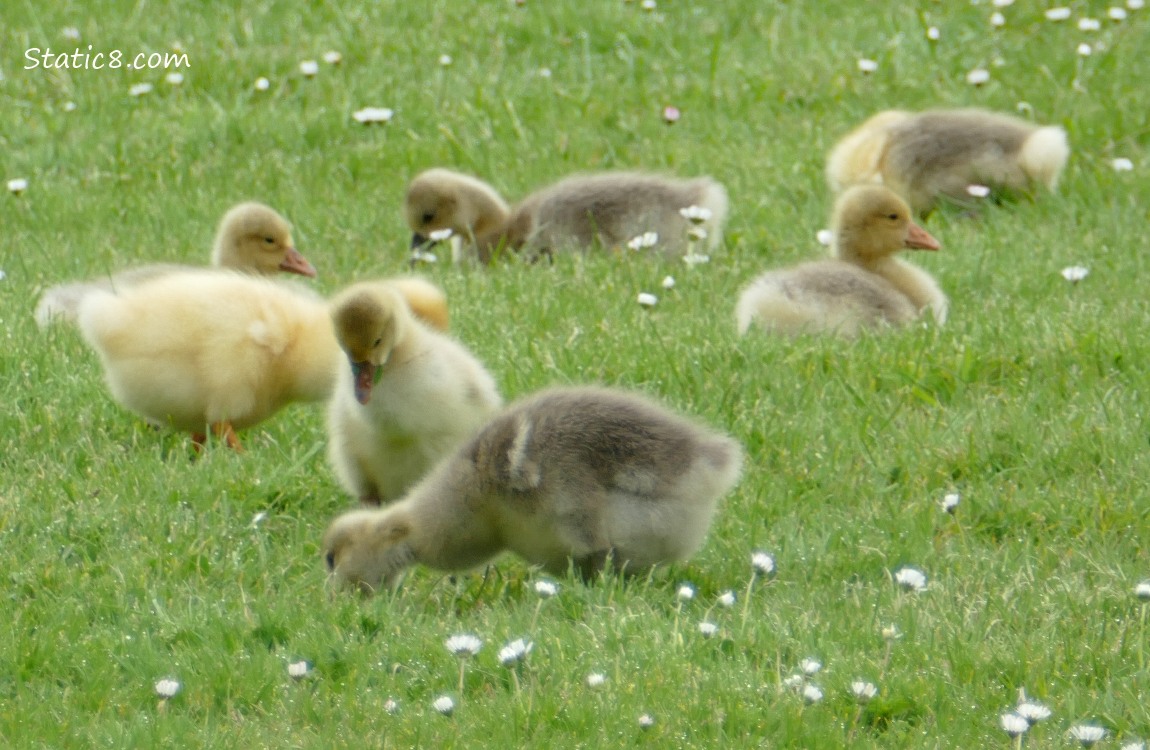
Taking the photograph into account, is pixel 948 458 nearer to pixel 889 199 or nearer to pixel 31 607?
pixel 889 199

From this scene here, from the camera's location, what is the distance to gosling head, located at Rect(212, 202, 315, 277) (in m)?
7.22

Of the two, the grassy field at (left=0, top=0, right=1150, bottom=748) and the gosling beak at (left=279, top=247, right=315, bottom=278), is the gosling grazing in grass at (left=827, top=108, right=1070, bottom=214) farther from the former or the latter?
the gosling beak at (left=279, top=247, right=315, bottom=278)

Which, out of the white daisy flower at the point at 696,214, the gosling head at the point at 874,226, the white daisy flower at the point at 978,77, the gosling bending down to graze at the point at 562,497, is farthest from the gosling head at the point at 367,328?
the white daisy flower at the point at 978,77

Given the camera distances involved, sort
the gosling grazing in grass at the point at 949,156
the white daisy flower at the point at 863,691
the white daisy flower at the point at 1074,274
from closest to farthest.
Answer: the white daisy flower at the point at 863,691 → the white daisy flower at the point at 1074,274 → the gosling grazing in grass at the point at 949,156

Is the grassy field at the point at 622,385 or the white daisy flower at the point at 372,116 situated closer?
the grassy field at the point at 622,385

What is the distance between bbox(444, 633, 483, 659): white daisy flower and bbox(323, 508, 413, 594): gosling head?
0.74 meters

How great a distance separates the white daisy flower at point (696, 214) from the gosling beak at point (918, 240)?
41.0 inches

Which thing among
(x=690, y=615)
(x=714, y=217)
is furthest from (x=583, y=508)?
(x=714, y=217)

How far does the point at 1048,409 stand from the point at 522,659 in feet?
8.61

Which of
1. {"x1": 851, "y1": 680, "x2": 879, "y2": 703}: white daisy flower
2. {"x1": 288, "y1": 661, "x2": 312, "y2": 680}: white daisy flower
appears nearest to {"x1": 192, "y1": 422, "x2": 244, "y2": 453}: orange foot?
{"x1": 288, "y1": 661, "x2": 312, "y2": 680}: white daisy flower

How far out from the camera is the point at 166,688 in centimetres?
391

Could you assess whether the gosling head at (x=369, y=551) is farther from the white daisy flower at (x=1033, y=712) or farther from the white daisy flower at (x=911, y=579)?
the white daisy flower at (x=1033, y=712)

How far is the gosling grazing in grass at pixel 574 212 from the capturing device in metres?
8.27

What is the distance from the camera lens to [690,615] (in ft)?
14.4
